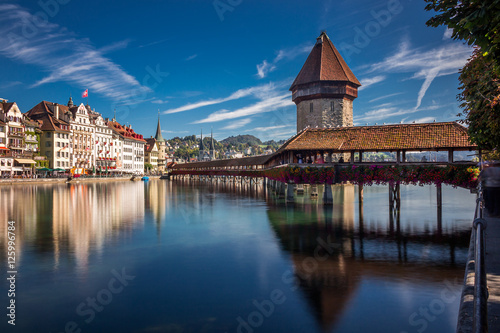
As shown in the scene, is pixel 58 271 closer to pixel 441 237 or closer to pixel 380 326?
pixel 380 326

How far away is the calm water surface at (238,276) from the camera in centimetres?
898

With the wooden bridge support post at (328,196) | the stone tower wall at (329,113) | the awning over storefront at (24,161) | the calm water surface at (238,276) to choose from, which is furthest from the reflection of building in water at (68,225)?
the awning over storefront at (24,161)

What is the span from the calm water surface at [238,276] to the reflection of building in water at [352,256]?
4 cm

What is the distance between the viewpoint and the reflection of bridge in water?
35.4 ft

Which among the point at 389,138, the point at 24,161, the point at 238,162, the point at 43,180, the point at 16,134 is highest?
the point at 16,134

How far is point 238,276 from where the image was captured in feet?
41.5

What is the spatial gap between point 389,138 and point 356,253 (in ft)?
48.7

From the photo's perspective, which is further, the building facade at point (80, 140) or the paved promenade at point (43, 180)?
the building facade at point (80, 140)

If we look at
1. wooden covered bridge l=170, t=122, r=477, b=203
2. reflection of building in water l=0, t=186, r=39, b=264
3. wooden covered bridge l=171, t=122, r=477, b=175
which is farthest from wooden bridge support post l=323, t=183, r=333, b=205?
reflection of building in water l=0, t=186, r=39, b=264

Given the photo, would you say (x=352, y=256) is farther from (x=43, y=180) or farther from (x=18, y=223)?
(x=43, y=180)

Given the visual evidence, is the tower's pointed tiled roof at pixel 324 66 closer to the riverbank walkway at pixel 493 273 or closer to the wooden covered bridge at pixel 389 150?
the wooden covered bridge at pixel 389 150

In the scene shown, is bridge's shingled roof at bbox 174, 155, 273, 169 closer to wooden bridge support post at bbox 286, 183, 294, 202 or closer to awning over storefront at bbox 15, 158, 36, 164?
wooden bridge support post at bbox 286, 183, 294, 202

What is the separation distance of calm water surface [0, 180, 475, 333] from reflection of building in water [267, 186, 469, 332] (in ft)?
0.14

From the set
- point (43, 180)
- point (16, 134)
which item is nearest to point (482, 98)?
point (43, 180)
